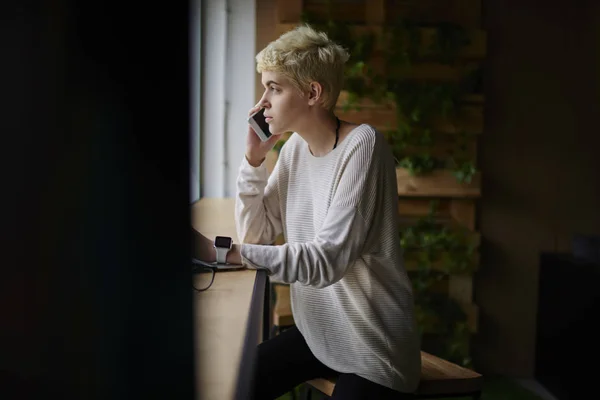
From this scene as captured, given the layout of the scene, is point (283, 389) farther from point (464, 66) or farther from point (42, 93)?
point (464, 66)

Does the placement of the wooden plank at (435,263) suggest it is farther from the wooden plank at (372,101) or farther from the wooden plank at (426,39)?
the wooden plank at (426,39)

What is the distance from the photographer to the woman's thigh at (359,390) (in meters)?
1.32

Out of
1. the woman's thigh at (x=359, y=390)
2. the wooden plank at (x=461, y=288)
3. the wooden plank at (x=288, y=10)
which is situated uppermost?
the wooden plank at (x=288, y=10)

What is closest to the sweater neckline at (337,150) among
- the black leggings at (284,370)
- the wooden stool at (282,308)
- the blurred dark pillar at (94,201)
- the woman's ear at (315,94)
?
the woman's ear at (315,94)

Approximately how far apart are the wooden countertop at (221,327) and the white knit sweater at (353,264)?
96mm

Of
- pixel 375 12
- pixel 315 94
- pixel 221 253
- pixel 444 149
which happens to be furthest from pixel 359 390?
pixel 375 12

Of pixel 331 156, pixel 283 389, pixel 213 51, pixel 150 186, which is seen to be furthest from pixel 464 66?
pixel 150 186

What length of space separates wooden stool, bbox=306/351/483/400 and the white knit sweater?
0.07m

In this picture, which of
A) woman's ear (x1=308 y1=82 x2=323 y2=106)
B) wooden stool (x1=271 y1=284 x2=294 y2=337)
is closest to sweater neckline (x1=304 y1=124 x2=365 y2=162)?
woman's ear (x1=308 y1=82 x2=323 y2=106)

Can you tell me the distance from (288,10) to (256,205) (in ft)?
4.97

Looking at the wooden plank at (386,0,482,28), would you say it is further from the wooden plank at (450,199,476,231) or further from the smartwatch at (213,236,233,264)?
the smartwatch at (213,236,233,264)

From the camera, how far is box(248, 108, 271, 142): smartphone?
5.20 ft

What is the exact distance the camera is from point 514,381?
313 centimetres

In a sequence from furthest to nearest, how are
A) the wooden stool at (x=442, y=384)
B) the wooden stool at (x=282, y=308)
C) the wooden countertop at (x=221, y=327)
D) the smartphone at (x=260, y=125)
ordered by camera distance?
the wooden stool at (x=282, y=308)
the smartphone at (x=260, y=125)
the wooden stool at (x=442, y=384)
the wooden countertop at (x=221, y=327)
